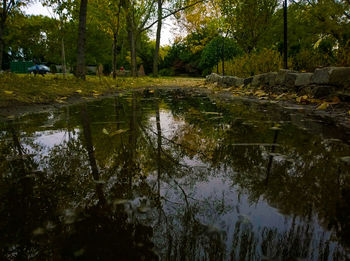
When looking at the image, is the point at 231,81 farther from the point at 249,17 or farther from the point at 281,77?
the point at 249,17

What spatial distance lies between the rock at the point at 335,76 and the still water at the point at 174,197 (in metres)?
2.11

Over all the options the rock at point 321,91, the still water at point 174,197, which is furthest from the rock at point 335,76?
the still water at point 174,197

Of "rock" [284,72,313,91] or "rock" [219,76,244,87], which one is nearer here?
"rock" [284,72,313,91]

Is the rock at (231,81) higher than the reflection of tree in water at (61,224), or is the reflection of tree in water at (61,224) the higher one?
the rock at (231,81)

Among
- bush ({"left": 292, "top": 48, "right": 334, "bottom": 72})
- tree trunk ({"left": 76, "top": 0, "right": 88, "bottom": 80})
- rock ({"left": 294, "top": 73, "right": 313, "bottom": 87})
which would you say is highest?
tree trunk ({"left": 76, "top": 0, "right": 88, "bottom": 80})

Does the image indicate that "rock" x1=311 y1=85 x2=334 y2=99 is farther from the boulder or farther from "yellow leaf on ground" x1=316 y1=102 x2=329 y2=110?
"yellow leaf on ground" x1=316 y1=102 x2=329 y2=110

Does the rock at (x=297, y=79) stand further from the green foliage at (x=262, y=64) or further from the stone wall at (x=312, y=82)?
the green foliage at (x=262, y=64)

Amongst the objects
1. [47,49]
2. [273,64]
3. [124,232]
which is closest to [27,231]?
[124,232]

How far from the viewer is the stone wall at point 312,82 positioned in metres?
3.89

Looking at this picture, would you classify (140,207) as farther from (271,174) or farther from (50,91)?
(50,91)

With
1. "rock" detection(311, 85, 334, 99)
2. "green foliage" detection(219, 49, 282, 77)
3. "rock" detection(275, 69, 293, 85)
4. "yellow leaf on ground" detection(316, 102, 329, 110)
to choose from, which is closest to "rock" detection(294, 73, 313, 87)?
"rock" detection(311, 85, 334, 99)

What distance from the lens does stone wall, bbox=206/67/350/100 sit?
3886 mm

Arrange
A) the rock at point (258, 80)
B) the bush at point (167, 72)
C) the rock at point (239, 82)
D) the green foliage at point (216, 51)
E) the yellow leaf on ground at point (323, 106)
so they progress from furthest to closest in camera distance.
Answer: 1. the bush at point (167, 72)
2. the green foliage at point (216, 51)
3. the rock at point (239, 82)
4. the rock at point (258, 80)
5. the yellow leaf on ground at point (323, 106)

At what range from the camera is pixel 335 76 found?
13.0 feet
